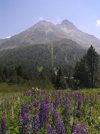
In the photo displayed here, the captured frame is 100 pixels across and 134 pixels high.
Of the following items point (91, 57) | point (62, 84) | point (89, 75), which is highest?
point (91, 57)

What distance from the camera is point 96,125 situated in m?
6.72

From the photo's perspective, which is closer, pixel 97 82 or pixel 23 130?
pixel 23 130

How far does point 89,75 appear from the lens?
39938 mm

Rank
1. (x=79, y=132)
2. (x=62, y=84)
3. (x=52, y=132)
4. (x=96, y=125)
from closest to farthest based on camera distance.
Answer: (x=52, y=132) → (x=79, y=132) → (x=96, y=125) → (x=62, y=84)

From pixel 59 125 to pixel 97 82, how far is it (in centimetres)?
3773

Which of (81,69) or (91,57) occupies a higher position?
(91,57)

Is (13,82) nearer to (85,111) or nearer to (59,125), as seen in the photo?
(85,111)

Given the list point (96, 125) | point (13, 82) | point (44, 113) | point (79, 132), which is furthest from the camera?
point (13, 82)

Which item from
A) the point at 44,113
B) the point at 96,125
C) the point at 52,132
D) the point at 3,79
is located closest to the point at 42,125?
the point at 44,113

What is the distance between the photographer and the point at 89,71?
39875mm

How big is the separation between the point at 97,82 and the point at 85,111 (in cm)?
3288

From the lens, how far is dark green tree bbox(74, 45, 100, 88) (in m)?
39.2

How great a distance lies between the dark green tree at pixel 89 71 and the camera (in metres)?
39.2

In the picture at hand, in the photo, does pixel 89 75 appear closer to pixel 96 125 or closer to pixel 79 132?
pixel 96 125
